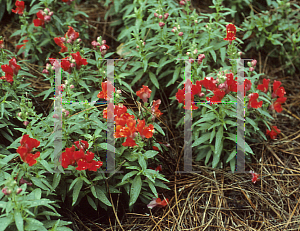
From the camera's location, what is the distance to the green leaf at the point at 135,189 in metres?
2.60

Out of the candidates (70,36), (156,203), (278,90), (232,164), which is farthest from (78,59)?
(278,90)

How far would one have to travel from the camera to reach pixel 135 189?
2.63 meters

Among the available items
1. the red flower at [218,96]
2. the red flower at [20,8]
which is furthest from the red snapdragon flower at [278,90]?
the red flower at [20,8]

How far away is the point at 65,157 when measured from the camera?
7.67ft

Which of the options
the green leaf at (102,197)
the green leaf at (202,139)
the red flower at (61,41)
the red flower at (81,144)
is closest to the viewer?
the red flower at (81,144)

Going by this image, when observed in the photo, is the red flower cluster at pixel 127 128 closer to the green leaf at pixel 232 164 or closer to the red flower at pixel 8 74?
the green leaf at pixel 232 164

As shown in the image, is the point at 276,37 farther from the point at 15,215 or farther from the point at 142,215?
the point at 15,215

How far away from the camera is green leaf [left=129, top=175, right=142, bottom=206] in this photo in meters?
2.60

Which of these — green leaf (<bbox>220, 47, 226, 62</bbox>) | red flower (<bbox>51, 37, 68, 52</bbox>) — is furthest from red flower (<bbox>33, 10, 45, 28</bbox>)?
green leaf (<bbox>220, 47, 226, 62</bbox>)

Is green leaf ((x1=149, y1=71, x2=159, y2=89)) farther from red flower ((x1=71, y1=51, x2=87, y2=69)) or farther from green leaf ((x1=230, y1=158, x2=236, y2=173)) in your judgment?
green leaf ((x1=230, y1=158, x2=236, y2=173))

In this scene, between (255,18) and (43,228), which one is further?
(255,18)

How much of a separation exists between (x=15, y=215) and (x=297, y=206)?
7.76 ft

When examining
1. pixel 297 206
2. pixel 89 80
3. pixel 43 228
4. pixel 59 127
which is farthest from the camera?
pixel 89 80

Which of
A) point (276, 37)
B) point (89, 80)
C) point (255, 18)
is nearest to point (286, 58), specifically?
point (276, 37)
